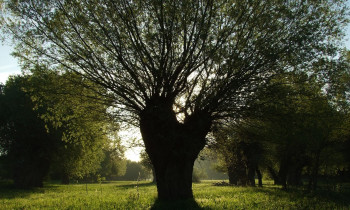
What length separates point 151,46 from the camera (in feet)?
44.5

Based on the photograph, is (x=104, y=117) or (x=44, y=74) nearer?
(x=44, y=74)

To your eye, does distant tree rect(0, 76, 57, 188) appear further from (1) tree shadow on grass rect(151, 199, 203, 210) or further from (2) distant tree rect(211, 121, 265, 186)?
(1) tree shadow on grass rect(151, 199, 203, 210)

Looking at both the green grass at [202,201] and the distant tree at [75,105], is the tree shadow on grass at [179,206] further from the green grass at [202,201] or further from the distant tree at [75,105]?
the distant tree at [75,105]

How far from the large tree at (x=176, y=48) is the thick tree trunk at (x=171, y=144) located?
0.17ft

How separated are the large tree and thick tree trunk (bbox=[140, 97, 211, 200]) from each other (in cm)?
5

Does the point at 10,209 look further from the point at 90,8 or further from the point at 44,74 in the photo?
the point at 90,8

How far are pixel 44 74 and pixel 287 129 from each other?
13.7 metres

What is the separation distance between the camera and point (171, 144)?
49.5 ft

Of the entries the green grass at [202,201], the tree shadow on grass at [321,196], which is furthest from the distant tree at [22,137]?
the tree shadow on grass at [321,196]

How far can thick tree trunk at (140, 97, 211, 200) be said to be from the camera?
585 inches

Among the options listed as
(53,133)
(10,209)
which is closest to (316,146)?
(10,209)

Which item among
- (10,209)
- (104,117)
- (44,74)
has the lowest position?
(10,209)

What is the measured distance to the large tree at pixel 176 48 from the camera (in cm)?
1328

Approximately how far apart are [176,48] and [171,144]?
5.03 m
